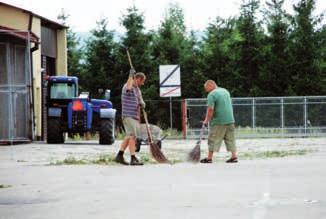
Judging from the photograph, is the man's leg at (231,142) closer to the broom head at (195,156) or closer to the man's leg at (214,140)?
the man's leg at (214,140)

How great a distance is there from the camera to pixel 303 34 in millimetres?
46875

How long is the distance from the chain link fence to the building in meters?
6.72

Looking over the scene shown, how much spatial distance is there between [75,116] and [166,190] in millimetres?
20888

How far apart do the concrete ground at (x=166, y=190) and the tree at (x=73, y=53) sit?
36.3 metres

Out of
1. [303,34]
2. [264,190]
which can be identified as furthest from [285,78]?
[264,190]

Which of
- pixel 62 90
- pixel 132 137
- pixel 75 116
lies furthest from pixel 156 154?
pixel 62 90

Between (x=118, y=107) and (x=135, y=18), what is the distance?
5.60 metres

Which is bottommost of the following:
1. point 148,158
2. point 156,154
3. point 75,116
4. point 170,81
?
point 148,158

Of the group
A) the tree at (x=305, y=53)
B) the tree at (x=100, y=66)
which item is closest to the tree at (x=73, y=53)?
the tree at (x=100, y=66)

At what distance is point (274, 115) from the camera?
136 ft

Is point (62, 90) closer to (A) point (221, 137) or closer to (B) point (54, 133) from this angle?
(B) point (54, 133)

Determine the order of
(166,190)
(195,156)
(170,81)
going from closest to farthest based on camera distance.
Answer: (166,190), (195,156), (170,81)

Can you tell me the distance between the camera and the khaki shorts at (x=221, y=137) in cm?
2019

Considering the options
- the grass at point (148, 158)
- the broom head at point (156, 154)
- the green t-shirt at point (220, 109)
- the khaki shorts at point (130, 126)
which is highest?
the green t-shirt at point (220, 109)
